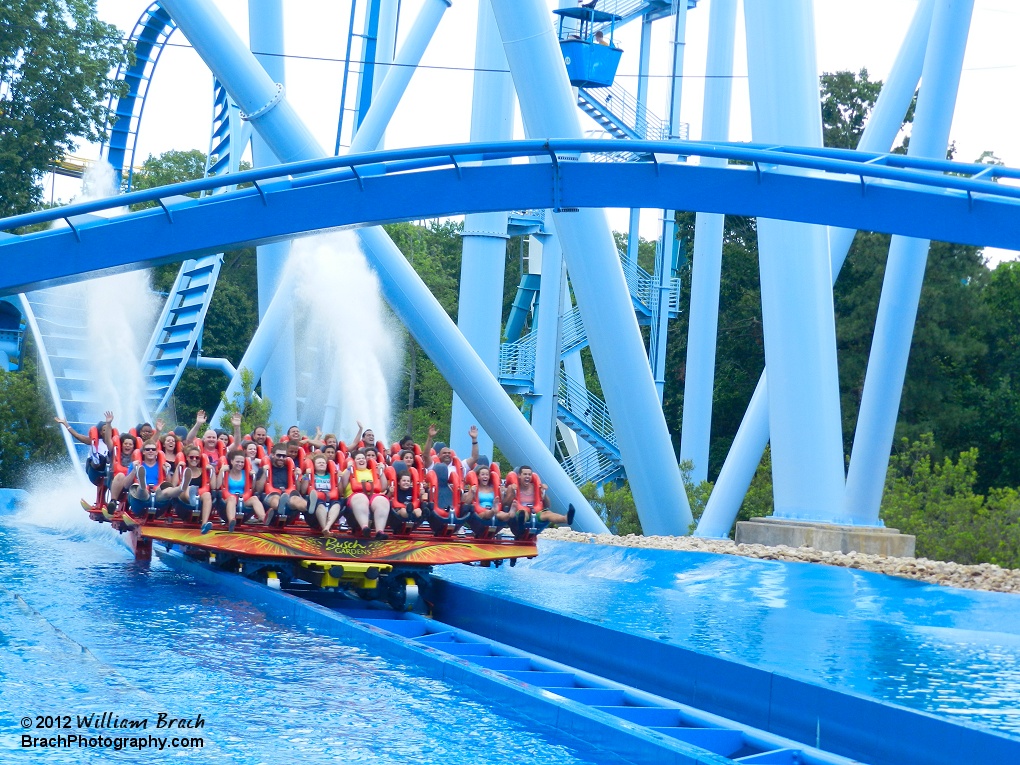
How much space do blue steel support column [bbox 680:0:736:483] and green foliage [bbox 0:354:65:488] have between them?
34.2 feet

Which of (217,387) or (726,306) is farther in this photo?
(217,387)

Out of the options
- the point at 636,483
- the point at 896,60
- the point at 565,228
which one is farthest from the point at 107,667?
the point at 896,60

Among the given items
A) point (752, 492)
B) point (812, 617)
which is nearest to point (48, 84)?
point (752, 492)

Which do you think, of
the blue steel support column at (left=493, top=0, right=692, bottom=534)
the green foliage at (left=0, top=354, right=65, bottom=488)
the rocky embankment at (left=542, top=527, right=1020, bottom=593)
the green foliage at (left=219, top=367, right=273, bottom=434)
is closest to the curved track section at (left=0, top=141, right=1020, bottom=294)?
the blue steel support column at (left=493, top=0, right=692, bottom=534)

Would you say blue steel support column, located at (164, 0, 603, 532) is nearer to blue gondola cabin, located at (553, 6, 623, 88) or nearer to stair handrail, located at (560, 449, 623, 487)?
stair handrail, located at (560, 449, 623, 487)

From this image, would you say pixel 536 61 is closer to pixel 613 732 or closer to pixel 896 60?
pixel 896 60

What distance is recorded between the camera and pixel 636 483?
1320 centimetres

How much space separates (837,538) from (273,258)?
7.62 meters

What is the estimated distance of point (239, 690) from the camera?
17.5 ft

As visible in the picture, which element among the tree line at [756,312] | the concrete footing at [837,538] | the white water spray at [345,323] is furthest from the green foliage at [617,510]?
the concrete footing at [837,538]

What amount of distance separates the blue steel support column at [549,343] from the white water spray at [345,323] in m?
2.35

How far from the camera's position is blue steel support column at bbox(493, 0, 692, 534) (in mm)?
11203

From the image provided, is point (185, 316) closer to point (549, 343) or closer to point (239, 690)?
point (549, 343)

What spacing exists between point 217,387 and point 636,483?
2525cm
